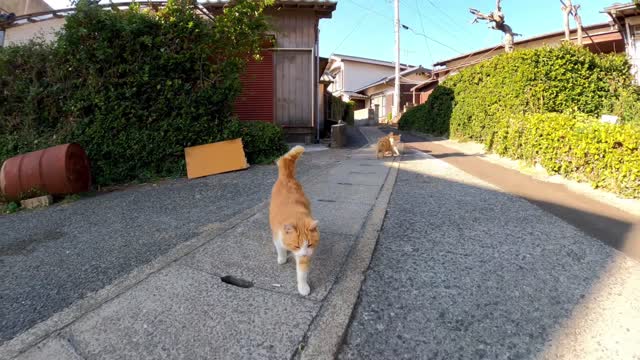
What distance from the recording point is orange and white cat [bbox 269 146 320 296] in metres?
2.10

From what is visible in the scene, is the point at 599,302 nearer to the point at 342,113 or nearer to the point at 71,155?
the point at 71,155

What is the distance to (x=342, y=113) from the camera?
884 inches

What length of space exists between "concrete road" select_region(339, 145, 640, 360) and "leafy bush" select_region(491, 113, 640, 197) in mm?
1334

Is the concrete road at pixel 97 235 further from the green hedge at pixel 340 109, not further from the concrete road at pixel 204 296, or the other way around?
the green hedge at pixel 340 109

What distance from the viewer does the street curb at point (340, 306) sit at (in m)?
1.70

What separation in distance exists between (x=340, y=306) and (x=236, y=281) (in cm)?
80

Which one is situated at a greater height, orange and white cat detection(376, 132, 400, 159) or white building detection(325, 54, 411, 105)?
white building detection(325, 54, 411, 105)

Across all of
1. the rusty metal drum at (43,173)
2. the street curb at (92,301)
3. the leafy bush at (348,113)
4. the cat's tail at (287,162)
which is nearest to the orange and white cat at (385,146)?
the street curb at (92,301)

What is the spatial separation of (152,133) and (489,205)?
6.13 metres

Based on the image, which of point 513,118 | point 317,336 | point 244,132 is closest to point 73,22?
point 244,132

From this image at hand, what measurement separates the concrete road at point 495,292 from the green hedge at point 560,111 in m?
1.55

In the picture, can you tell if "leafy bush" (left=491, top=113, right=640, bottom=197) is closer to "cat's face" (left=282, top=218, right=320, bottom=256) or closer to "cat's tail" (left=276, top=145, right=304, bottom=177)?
"cat's tail" (left=276, top=145, right=304, bottom=177)

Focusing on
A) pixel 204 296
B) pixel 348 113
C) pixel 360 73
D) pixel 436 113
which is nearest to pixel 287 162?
pixel 204 296

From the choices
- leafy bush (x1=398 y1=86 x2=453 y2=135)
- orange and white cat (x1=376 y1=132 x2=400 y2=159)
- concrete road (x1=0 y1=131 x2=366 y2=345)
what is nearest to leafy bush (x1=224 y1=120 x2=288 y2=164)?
concrete road (x1=0 y1=131 x2=366 y2=345)
